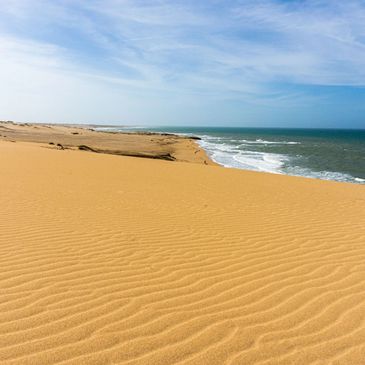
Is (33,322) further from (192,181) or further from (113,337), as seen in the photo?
(192,181)

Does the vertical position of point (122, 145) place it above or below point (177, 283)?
above

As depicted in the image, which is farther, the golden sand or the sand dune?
the golden sand

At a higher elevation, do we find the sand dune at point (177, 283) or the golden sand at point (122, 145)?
the golden sand at point (122, 145)

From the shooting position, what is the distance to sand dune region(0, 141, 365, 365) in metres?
2.90

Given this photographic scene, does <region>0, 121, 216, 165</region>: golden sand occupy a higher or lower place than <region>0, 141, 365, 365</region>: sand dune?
higher

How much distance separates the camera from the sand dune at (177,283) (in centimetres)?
290

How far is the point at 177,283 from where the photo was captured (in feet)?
13.4

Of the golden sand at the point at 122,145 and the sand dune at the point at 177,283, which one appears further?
the golden sand at the point at 122,145

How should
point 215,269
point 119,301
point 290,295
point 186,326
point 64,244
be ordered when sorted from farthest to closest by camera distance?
point 64,244 → point 215,269 → point 290,295 → point 119,301 → point 186,326

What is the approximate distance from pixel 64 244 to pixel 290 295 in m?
3.23

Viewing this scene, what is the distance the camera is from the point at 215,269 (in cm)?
458

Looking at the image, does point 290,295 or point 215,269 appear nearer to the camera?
point 290,295

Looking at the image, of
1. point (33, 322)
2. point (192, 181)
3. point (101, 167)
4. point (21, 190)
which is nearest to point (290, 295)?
point (33, 322)

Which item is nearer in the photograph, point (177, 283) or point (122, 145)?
point (177, 283)
